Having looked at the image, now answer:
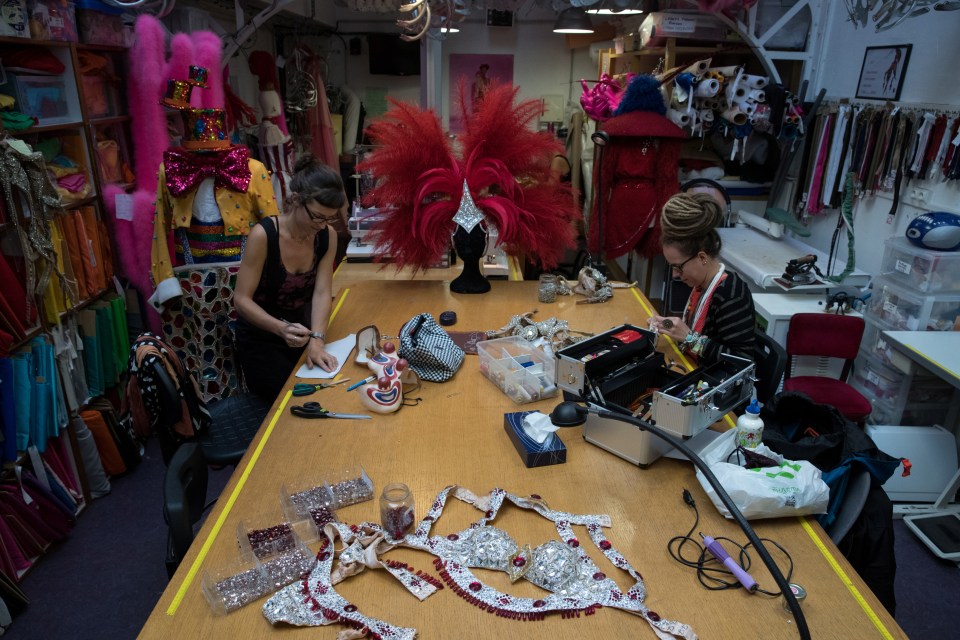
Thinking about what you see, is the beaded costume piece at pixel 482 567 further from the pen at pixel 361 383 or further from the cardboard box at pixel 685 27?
the cardboard box at pixel 685 27

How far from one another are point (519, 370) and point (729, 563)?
0.85 meters

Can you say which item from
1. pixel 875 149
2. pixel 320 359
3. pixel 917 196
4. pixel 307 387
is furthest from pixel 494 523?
pixel 875 149

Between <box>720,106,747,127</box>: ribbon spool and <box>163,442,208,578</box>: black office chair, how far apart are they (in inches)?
139

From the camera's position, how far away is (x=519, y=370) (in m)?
A: 1.98

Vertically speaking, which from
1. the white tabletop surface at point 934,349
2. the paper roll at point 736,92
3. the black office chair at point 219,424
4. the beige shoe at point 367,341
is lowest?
the black office chair at point 219,424

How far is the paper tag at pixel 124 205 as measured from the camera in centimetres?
293

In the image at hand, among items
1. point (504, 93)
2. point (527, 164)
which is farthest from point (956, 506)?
point (504, 93)

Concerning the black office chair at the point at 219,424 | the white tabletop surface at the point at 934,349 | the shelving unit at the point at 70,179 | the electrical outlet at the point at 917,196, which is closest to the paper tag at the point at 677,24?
the electrical outlet at the point at 917,196

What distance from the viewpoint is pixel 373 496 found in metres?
1.53

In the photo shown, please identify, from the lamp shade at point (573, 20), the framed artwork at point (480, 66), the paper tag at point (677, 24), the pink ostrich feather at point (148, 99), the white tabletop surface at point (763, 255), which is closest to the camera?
the pink ostrich feather at point (148, 99)

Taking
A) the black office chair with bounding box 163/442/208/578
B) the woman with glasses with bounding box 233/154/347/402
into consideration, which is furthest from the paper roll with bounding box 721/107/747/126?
the black office chair with bounding box 163/442/208/578

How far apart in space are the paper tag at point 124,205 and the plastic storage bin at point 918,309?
353 centimetres

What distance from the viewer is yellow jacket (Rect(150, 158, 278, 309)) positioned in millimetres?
2828

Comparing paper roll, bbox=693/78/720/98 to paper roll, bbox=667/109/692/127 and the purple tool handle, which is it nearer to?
paper roll, bbox=667/109/692/127
